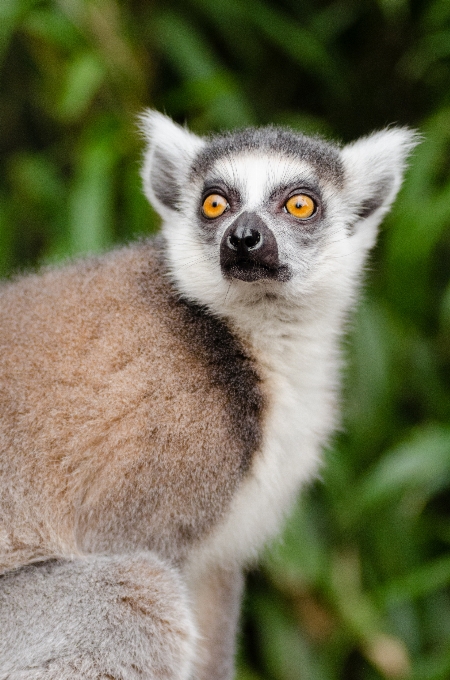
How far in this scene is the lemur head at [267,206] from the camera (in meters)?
2.34

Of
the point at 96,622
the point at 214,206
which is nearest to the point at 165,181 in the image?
the point at 214,206

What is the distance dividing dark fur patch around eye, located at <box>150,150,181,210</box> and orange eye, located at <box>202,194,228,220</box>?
0.65 ft

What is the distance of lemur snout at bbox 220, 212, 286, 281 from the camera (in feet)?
7.13

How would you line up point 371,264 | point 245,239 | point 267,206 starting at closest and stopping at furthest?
point 245,239, point 267,206, point 371,264

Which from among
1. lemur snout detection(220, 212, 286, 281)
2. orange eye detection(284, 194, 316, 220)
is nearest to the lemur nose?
lemur snout detection(220, 212, 286, 281)

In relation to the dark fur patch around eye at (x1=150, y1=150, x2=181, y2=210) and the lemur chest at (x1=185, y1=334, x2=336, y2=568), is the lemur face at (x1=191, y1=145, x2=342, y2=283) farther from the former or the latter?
the lemur chest at (x1=185, y1=334, x2=336, y2=568)

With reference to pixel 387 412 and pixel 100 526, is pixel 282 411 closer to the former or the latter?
pixel 100 526

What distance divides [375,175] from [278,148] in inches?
15.9

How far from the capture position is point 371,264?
3.70 metres

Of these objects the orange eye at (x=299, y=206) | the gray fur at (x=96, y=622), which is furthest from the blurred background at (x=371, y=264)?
the gray fur at (x=96, y=622)

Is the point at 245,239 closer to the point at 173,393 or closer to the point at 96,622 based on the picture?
the point at 173,393

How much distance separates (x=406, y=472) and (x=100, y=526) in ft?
4.75

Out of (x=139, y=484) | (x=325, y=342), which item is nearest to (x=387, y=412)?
(x=325, y=342)

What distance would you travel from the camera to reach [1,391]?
220cm
